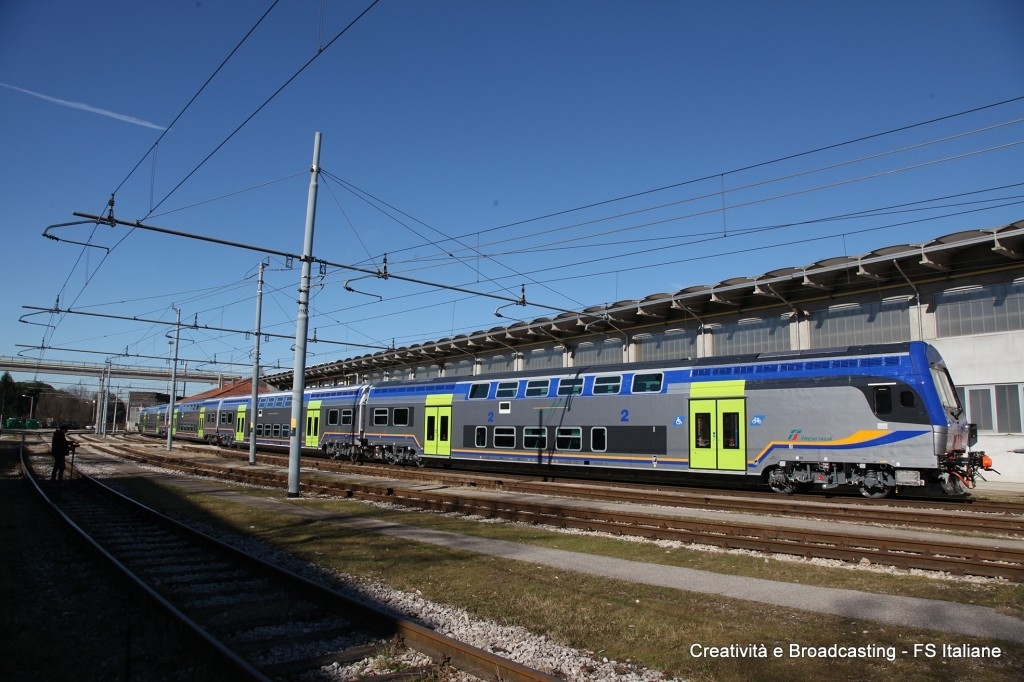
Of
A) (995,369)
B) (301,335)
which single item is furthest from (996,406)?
(301,335)

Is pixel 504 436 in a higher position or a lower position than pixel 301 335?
lower

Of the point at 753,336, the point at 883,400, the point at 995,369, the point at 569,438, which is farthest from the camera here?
the point at 753,336

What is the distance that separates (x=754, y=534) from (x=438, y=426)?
17.5 meters

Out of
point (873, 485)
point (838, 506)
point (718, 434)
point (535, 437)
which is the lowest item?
point (838, 506)

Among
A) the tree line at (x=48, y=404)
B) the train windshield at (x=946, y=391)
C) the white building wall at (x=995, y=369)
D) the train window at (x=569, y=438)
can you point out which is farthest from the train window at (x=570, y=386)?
the tree line at (x=48, y=404)

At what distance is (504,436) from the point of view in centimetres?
2550

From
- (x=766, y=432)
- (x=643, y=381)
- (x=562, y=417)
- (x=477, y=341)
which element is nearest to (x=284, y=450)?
(x=477, y=341)

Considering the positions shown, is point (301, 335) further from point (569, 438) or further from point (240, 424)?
point (240, 424)

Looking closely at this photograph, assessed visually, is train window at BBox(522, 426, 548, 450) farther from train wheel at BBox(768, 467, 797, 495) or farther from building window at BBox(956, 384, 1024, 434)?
building window at BBox(956, 384, 1024, 434)

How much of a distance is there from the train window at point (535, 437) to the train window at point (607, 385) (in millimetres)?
2667

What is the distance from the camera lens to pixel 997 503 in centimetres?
1641

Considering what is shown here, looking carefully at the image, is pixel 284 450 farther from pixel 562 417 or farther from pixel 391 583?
pixel 391 583

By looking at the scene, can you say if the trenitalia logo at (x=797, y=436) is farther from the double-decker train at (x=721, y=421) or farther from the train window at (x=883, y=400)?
the train window at (x=883, y=400)

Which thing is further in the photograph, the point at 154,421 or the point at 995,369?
the point at 154,421
